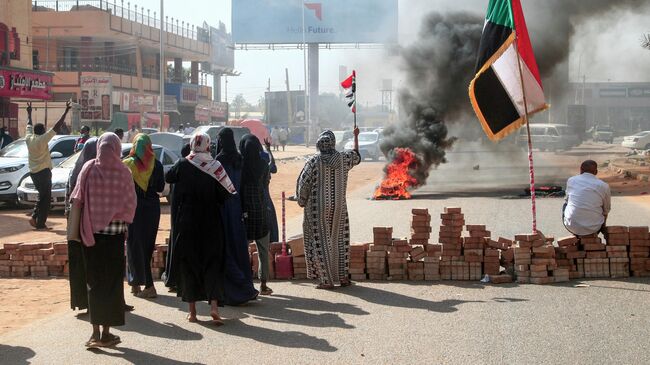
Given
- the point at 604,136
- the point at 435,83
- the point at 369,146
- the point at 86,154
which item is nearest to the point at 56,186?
the point at 86,154

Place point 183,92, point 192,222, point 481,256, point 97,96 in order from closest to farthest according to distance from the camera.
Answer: point 192,222 → point 481,256 → point 97,96 → point 183,92

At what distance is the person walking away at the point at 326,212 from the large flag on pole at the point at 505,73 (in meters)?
2.19

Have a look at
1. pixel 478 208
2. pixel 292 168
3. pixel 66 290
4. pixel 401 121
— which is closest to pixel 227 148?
pixel 66 290

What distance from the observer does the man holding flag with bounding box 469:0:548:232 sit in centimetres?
1057

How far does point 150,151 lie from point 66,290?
7.06 ft

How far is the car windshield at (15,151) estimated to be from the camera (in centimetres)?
2077

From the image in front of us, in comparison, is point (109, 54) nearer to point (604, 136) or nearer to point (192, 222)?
point (604, 136)

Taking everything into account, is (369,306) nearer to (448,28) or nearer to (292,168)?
(448,28)

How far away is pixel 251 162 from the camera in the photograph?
895cm

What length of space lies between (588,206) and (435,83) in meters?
18.6

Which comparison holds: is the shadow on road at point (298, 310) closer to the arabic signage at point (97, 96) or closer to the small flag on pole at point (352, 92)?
the small flag on pole at point (352, 92)

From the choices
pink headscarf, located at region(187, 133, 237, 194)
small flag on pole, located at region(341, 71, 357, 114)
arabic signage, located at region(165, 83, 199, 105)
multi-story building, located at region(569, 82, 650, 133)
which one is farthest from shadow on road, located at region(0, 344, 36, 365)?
multi-story building, located at region(569, 82, 650, 133)

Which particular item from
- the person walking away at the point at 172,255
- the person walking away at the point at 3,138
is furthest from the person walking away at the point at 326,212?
the person walking away at the point at 3,138

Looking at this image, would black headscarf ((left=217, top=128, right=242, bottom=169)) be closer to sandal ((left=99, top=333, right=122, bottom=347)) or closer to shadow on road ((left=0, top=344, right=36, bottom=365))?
sandal ((left=99, top=333, right=122, bottom=347))
